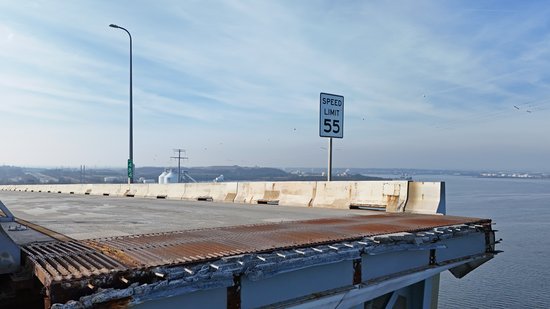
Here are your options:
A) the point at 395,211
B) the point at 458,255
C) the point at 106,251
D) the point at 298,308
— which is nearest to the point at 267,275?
the point at 298,308

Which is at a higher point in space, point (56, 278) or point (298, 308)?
point (56, 278)

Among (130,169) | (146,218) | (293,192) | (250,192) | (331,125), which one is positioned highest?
(331,125)

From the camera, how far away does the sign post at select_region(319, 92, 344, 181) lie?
10.7 m

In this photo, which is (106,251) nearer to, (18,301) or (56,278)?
(18,301)

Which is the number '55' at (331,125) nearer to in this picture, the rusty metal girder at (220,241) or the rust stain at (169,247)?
the rusty metal girder at (220,241)

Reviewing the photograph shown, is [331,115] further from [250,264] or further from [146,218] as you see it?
[250,264]

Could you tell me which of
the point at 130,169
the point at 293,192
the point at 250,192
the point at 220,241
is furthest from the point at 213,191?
the point at 130,169

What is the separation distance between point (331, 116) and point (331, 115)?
1.0 inches

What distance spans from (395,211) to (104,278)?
7.07 m

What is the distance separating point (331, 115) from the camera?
35.8 ft

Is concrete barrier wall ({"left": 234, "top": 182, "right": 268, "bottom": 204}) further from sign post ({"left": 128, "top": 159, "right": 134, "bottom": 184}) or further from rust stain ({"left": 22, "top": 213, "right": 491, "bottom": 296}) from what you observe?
sign post ({"left": 128, "top": 159, "right": 134, "bottom": 184})

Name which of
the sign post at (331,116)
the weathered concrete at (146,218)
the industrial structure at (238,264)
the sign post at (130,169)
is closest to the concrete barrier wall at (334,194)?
the weathered concrete at (146,218)

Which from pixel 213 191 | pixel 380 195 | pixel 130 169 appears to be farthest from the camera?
pixel 130 169

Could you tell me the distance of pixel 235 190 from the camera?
14.5 m
